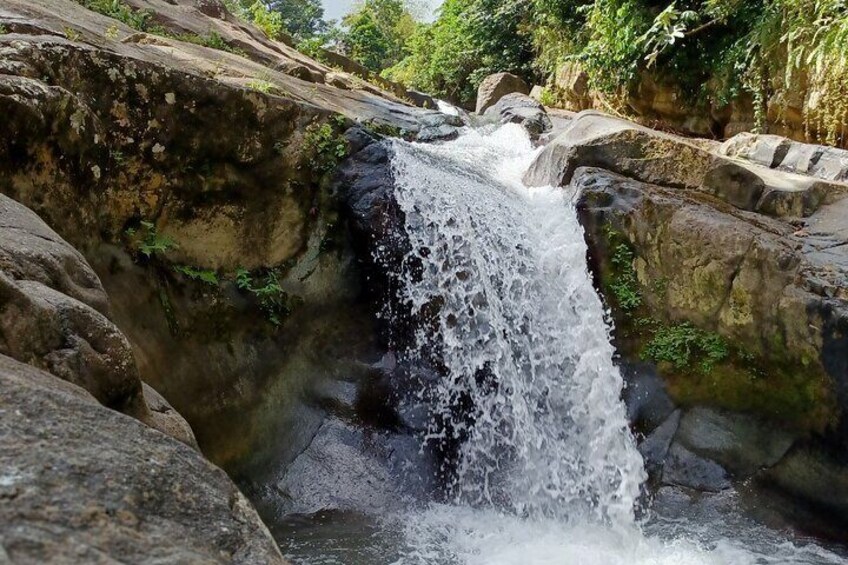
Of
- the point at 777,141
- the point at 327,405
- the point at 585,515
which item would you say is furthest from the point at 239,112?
the point at 777,141

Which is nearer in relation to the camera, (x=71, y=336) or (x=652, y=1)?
(x=71, y=336)

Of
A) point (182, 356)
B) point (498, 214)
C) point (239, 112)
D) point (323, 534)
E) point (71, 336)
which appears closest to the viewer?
point (71, 336)

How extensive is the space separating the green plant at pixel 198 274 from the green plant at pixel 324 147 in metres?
1.49

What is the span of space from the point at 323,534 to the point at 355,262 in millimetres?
2644

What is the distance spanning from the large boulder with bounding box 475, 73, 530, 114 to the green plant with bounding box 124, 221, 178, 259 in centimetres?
1246

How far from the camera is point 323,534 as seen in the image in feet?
16.8

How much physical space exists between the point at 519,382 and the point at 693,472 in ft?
6.22

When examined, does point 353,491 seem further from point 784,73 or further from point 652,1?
point 652,1

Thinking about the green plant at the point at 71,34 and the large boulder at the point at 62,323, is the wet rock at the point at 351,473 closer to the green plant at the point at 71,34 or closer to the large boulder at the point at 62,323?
the large boulder at the point at 62,323

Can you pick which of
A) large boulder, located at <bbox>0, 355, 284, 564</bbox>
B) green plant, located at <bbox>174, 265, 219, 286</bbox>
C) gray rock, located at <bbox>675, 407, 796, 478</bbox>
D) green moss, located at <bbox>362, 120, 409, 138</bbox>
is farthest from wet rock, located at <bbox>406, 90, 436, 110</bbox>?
large boulder, located at <bbox>0, 355, 284, 564</bbox>

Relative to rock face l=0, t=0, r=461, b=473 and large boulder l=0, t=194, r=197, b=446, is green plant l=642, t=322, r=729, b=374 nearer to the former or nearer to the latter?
rock face l=0, t=0, r=461, b=473

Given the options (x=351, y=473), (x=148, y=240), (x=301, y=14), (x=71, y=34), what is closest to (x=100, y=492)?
(x=148, y=240)

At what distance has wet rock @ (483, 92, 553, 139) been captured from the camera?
1215 cm

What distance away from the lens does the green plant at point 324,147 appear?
632cm
